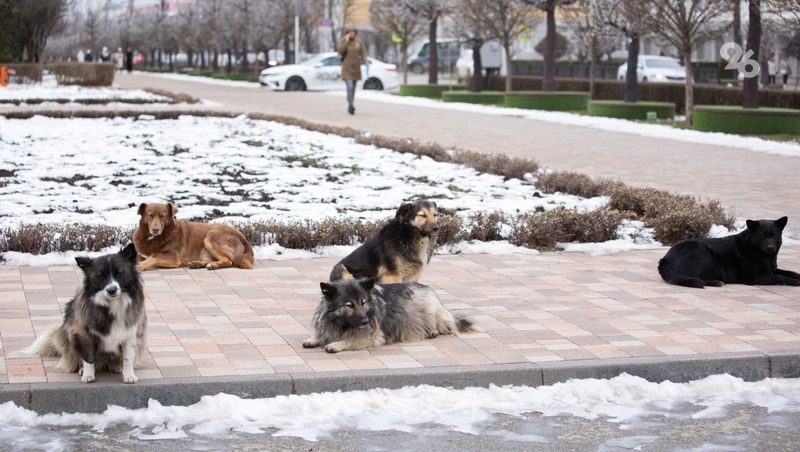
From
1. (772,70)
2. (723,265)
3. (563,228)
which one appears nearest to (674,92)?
(772,70)

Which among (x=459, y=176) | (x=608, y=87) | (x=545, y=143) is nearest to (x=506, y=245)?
(x=459, y=176)

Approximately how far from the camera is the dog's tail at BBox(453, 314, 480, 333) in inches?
307

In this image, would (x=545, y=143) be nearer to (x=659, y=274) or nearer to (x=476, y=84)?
(x=659, y=274)

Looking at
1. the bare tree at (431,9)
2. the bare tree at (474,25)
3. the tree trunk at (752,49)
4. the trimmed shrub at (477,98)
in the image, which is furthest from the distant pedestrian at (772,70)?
the tree trunk at (752,49)

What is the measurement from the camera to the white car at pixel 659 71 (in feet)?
146

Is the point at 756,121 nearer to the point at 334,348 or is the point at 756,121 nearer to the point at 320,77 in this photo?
the point at 334,348

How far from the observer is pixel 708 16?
27922 millimetres

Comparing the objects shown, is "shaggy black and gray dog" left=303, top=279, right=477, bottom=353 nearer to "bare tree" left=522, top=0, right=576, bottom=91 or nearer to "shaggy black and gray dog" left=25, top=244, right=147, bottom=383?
"shaggy black and gray dog" left=25, top=244, right=147, bottom=383

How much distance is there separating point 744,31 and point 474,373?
4373cm

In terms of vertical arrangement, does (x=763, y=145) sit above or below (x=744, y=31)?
below

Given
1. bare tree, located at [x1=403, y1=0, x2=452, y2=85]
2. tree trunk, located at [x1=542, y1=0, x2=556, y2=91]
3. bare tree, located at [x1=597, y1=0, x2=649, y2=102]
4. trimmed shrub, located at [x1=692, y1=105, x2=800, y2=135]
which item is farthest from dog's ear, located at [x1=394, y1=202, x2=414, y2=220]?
bare tree, located at [x1=403, y1=0, x2=452, y2=85]

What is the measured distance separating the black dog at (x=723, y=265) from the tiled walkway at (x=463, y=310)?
12 cm

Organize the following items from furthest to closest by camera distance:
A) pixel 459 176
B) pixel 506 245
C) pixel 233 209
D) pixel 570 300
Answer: pixel 459 176
pixel 233 209
pixel 506 245
pixel 570 300

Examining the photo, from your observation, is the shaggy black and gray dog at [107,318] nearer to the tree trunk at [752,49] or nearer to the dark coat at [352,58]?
Result: the tree trunk at [752,49]
